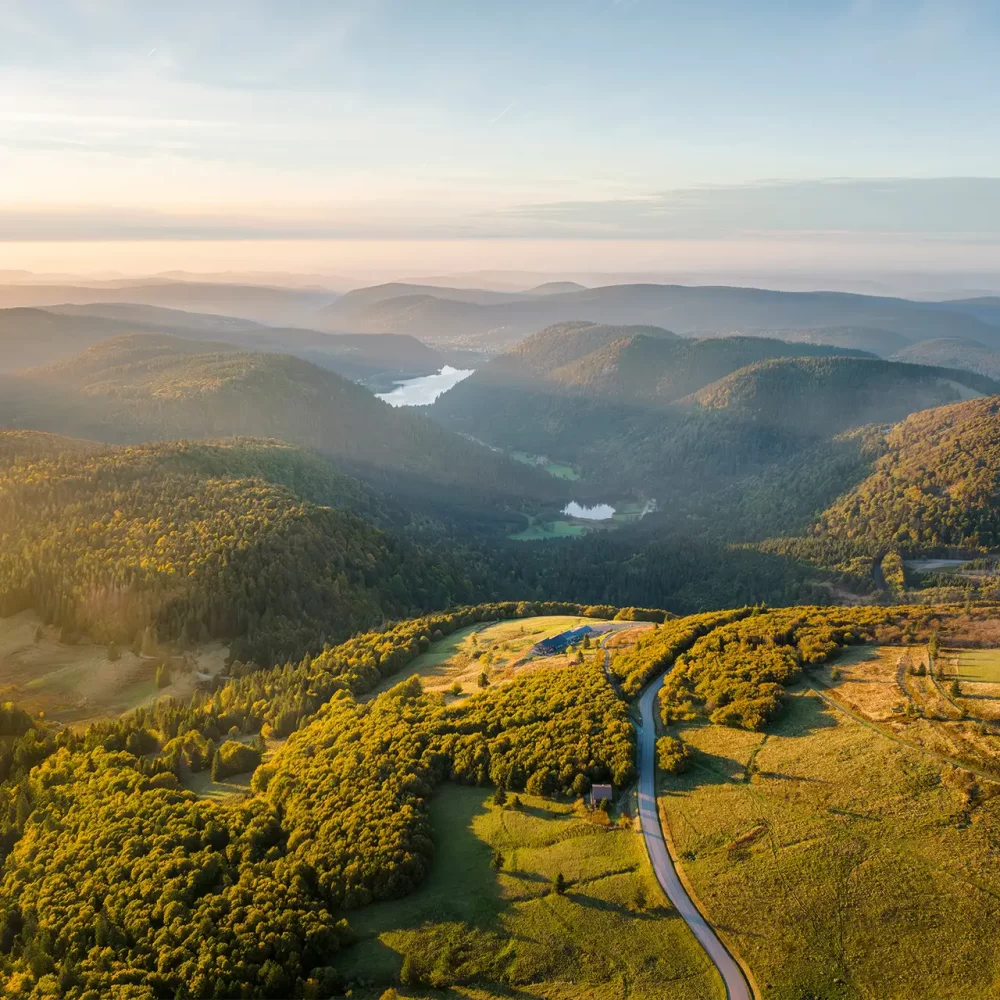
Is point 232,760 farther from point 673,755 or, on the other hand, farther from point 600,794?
point 673,755

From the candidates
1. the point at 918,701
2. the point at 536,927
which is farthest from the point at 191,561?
the point at 918,701

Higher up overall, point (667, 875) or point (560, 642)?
point (667, 875)

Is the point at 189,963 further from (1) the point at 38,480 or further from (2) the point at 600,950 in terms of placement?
(1) the point at 38,480

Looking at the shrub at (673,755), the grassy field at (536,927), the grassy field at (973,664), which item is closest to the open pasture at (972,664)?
the grassy field at (973,664)

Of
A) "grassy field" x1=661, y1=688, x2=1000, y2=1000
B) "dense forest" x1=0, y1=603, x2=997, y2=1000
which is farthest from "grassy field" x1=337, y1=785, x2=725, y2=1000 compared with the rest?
"grassy field" x1=661, y1=688, x2=1000, y2=1000

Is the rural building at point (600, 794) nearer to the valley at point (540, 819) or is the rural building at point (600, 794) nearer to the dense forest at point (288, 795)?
the valley at point (540, 819)

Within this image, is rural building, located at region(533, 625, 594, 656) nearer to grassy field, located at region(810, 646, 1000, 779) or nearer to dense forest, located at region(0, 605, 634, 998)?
dense forest, located at region(0, 605, 634, 998)
